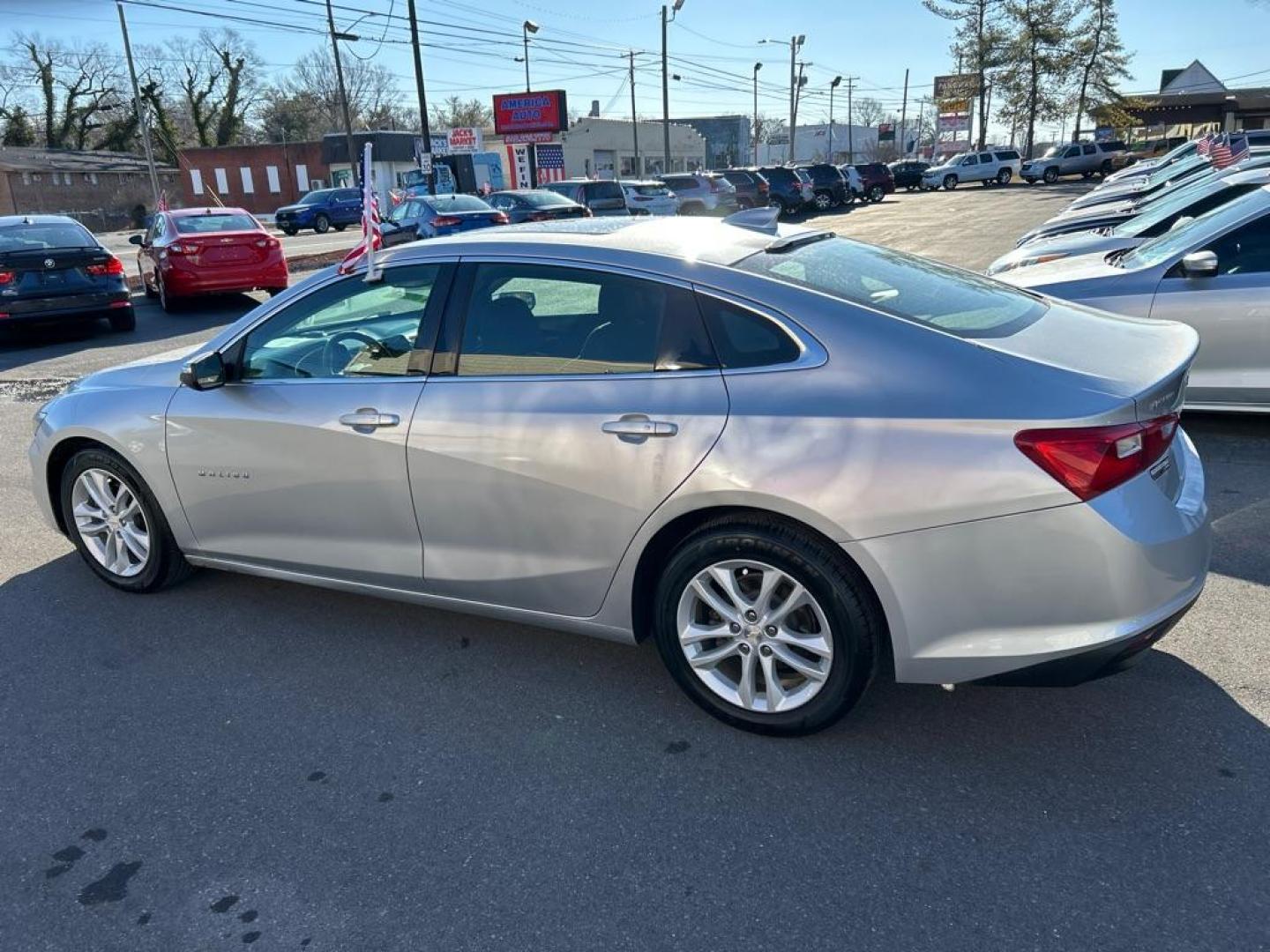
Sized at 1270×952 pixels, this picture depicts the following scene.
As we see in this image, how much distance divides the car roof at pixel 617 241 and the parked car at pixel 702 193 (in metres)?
26.8

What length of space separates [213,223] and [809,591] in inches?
557

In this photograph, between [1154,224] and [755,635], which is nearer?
[755,635]

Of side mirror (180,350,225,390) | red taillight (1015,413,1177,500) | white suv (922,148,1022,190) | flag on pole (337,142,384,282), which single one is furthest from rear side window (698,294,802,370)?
white suv (922,148,1022,190)

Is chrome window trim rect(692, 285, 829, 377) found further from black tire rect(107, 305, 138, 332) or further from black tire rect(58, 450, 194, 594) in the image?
black tire rect(107, 305, 138, 332)

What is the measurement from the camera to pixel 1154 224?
8.00 meters

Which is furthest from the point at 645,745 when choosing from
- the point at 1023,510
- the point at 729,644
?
the point at 1023,510

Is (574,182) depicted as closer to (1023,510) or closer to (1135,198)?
(1135,198)

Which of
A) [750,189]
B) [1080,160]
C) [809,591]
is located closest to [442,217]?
[809,591]

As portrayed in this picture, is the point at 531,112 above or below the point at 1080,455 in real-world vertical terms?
above

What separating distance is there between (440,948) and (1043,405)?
2151mm

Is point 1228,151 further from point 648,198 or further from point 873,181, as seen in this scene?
point 873,181

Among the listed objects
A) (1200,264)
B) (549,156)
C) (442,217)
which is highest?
(549,156)

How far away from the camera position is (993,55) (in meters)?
56.2

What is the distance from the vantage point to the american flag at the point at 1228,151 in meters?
14.1
